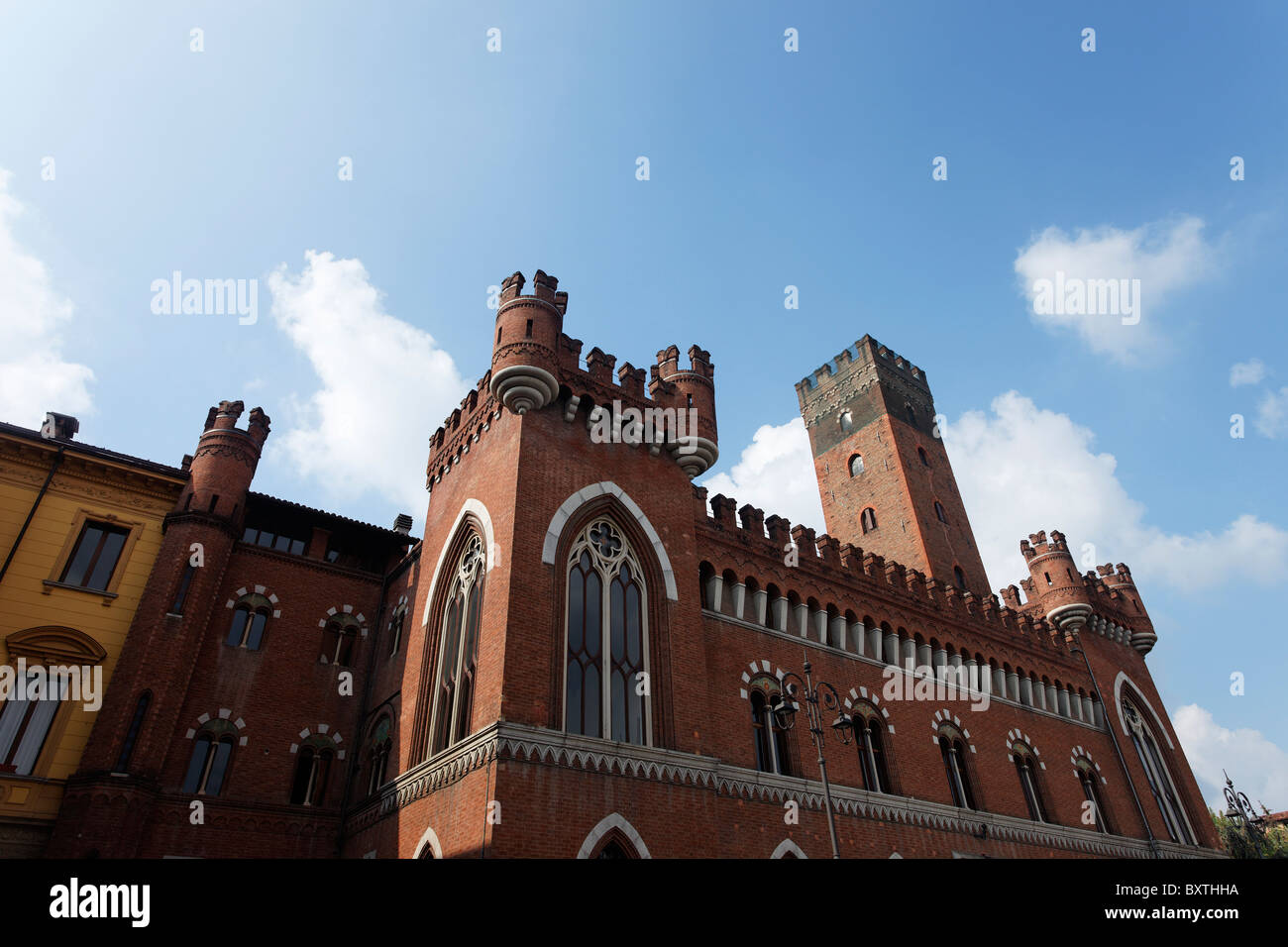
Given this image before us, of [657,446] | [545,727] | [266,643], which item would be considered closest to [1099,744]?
[657,446]

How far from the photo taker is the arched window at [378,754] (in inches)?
765

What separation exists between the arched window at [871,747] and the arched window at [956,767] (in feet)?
8.03

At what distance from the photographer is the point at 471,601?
1803cm

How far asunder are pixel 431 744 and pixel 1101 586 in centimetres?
3028

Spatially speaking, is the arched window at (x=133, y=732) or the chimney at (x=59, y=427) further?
the chimney at (x=59, y=427)

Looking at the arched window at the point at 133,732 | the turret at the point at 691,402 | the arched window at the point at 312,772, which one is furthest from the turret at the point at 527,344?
the arched window at the point at 133,732

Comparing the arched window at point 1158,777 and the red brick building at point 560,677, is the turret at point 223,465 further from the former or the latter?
the arched window at point 1158,777

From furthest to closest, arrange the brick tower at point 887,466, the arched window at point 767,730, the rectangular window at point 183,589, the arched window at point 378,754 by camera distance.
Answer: the brick tower at point 887,466, the arched window at point 378,754, the rectangular window at point 183,589, the arched window at point 767,730

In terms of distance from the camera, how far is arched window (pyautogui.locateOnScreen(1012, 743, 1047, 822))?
2431 cm

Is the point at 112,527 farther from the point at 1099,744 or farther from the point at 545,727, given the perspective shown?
the point at 1099,744

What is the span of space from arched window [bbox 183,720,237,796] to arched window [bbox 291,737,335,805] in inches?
66.5

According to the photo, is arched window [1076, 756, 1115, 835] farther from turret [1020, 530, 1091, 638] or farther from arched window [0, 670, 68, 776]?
arched window [0, 670, 68, 776]

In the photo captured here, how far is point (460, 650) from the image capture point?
58.1 feet

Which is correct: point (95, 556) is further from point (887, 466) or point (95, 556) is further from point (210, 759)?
point (887, 466)
